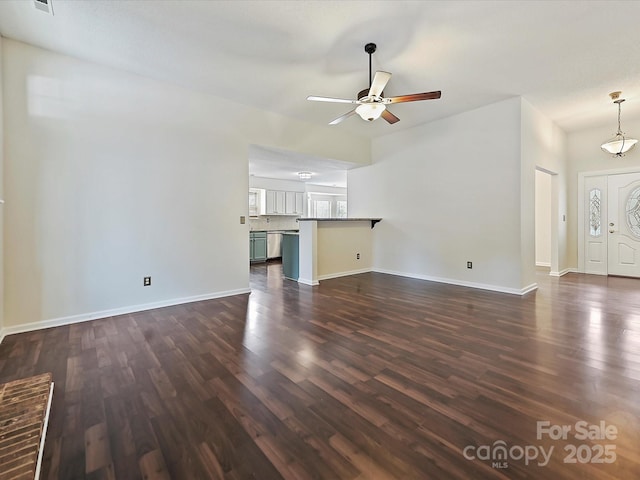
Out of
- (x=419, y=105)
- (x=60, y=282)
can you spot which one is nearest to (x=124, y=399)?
(x=60, y=282)

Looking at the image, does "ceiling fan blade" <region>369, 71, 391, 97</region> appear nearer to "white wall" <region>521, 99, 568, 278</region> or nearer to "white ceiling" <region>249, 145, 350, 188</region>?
"white ceiling" <region>249, 145, 350, 188</region>

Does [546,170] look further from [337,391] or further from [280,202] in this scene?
[280,202]

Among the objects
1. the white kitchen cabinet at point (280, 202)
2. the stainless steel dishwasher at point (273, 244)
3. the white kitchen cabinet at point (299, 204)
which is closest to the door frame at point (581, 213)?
the stainless steel dishwasher at point (273, 244)

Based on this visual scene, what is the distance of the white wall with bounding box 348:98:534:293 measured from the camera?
4277mm

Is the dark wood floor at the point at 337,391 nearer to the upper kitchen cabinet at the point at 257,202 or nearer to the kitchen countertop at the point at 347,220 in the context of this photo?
the kitchen countertop at the point at 347,220

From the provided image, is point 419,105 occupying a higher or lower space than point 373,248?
Result: higher

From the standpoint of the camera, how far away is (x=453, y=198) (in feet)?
16.2

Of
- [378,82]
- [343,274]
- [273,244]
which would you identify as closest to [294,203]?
[273,244]

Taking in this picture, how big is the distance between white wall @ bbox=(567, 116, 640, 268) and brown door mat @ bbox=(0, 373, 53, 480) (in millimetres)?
7642

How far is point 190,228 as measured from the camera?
12.9 ft

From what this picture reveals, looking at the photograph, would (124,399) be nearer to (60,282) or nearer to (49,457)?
(49,457)

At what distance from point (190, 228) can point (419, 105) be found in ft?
12.5

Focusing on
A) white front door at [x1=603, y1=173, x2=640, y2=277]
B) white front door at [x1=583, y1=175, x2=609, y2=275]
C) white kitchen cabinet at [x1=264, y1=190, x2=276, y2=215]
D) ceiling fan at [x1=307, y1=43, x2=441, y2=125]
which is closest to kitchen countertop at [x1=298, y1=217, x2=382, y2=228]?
ceiling fan at [x1=307, y1=43, x2=441, y2=125]

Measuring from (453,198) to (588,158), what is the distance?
317 cm
